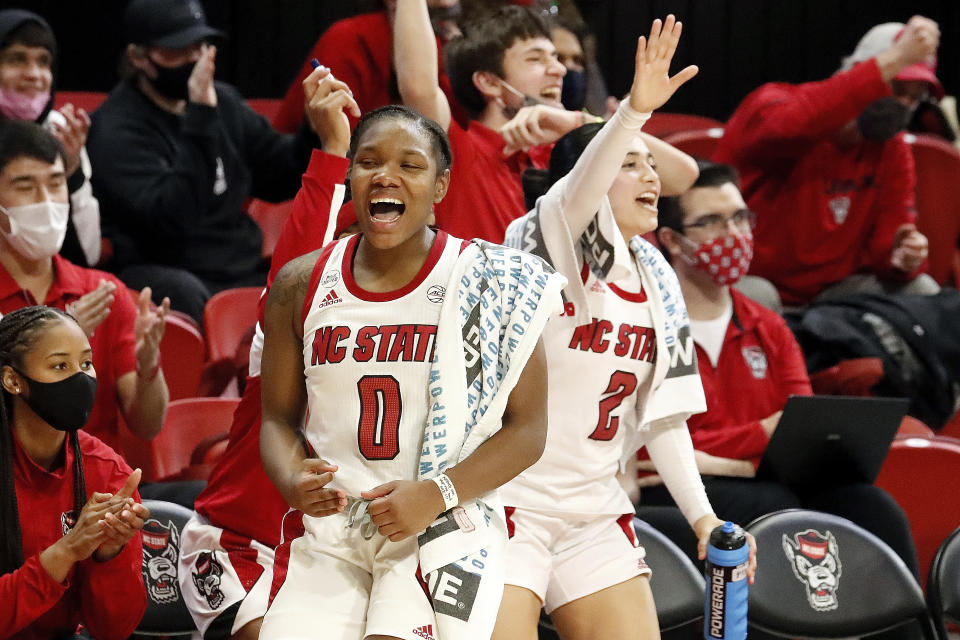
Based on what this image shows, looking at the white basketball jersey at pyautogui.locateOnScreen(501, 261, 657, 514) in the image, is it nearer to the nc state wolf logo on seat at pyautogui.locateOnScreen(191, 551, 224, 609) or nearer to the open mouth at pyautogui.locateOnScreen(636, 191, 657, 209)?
the open mouth at pyautogui.locateOnScreen(636, 191, 657, 209)

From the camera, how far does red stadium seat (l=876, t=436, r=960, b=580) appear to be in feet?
13.1

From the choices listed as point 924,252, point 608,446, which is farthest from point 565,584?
point 924,252

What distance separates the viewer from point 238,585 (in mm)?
2699

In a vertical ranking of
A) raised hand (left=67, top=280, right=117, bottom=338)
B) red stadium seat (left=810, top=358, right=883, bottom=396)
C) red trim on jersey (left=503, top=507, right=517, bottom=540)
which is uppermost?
raised hand (left=67, top=280, right=117, bottom=338)

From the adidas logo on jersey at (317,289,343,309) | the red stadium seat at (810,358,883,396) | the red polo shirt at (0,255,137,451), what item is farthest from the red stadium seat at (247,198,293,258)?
the adidas logo on jersey at (317,289,343,309)

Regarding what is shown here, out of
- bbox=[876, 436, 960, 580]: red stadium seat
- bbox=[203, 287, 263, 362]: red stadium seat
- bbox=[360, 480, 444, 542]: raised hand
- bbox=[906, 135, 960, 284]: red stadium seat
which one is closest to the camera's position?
bbox=[360, 480, 444, 542]: raised hand

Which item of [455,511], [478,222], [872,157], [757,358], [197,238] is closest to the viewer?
[455,511]

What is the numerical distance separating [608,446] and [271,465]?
35.9 inches

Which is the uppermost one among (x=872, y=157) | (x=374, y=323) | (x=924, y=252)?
(x=374, y=323)

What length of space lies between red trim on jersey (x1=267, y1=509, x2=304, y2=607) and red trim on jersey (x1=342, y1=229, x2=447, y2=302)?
437mm

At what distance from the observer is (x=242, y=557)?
273 cm

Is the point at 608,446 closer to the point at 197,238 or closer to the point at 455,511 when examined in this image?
the point at 455,511

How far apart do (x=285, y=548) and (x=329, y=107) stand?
971mm

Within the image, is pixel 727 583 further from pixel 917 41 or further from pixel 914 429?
pixel 917 41
